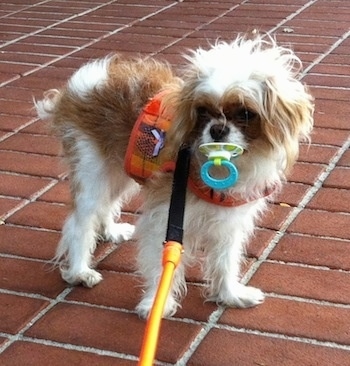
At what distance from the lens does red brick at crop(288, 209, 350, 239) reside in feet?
11.2

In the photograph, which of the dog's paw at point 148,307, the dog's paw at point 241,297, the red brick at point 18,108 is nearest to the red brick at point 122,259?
the dog's paw at point 148,307

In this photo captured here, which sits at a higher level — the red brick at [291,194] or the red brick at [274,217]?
the red brick at [291,194]

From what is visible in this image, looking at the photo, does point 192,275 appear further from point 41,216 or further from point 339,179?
point 339,179

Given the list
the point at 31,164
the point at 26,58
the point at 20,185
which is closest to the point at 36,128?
the point at 31,164

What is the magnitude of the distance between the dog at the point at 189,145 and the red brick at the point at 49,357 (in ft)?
0.94

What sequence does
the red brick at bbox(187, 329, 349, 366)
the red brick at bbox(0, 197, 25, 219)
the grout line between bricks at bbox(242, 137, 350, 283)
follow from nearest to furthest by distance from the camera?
1. the red brick at bbox(187, 329, 349, 366)
2. the grout line between bricks at bbox(242, 137, 350, 283)
3. the red brick at bbox(0, 197, 25, 219)

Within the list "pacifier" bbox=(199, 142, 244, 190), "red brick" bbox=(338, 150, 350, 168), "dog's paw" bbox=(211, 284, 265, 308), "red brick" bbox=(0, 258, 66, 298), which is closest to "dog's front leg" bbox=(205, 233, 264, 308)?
"dog's paw" bbox=(211, 284, 265, 308)

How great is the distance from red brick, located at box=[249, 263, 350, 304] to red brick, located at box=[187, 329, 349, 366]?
0.31m

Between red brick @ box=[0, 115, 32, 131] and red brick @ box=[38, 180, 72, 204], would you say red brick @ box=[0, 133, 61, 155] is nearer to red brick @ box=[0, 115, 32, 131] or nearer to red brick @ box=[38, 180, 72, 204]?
red brick @ box=[0, 115, 32, 131]

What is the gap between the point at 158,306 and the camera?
6.24ft

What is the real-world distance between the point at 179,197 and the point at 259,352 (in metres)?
0.58

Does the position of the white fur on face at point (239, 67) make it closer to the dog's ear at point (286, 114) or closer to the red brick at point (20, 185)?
the dog's ear at point (286, 114)

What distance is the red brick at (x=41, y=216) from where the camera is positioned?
3568 mm

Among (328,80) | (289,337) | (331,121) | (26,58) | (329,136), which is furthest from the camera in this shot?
(26,58)
